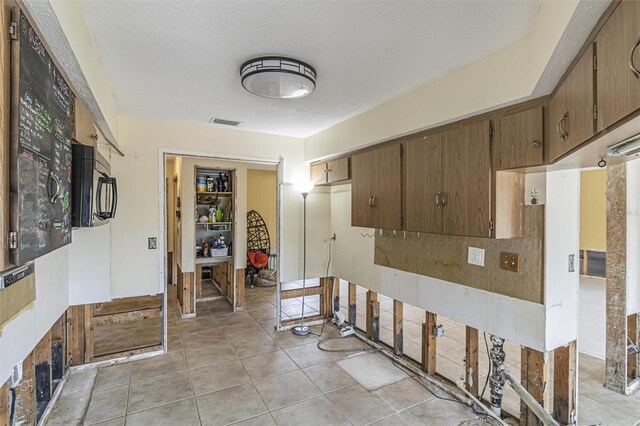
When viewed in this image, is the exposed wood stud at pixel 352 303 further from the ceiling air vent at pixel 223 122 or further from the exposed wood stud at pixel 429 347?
the ceiling air vent at pixel 223 122

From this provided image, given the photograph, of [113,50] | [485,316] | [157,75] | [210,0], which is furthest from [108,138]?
[485,316]

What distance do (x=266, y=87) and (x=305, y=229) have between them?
2.44 metres

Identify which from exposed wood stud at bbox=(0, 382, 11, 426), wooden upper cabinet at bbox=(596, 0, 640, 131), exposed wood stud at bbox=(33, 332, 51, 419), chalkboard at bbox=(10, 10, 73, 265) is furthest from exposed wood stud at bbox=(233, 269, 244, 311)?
wooden upper cabinet at bbox=(596, 0, 640, 131)

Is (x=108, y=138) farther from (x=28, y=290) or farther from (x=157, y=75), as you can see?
(x=28, y=290)

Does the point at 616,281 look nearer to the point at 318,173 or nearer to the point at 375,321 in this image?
the point at 375,321

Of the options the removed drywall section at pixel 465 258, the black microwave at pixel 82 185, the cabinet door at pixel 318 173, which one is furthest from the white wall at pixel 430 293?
the black microwave at pixel 82 185

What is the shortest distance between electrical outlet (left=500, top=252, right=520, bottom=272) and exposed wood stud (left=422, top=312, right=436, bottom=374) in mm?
991

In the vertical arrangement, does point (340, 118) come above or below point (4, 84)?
above

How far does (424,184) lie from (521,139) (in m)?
0.78

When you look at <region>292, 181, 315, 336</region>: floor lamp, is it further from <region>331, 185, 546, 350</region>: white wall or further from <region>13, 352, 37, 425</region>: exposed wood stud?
<region>13, 352, 37, 425</region>: exposed wood stud

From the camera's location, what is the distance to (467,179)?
7.48ft

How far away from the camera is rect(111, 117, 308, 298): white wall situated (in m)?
3.35

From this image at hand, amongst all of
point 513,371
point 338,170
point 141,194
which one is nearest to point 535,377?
point 513,371

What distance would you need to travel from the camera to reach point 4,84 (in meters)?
0.96
